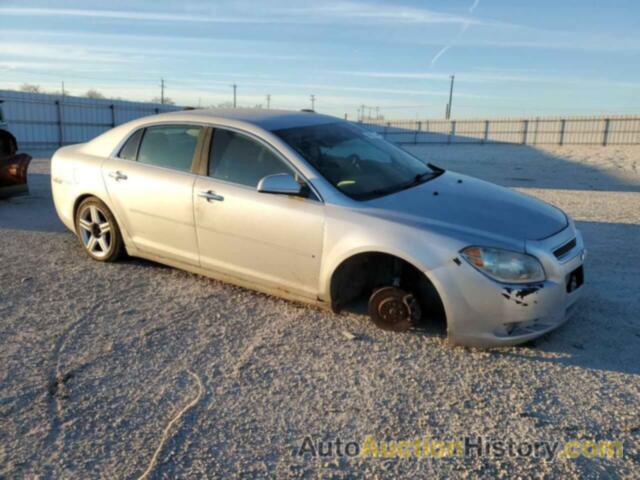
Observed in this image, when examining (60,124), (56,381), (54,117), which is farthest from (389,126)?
(56,381)

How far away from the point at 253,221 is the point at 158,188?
1.08 m

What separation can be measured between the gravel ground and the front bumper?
0.59 feet

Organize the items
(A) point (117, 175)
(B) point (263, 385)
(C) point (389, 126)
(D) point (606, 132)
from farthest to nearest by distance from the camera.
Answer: (C) point (389, 126)
(D) point (606, 132)
(A) point (117, 175)
(B) point (263, 385)

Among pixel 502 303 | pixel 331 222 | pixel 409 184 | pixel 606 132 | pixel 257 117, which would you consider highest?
pixel 257 117

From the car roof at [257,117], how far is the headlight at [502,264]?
1.95 metres

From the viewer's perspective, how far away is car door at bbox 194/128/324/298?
12.5 ft

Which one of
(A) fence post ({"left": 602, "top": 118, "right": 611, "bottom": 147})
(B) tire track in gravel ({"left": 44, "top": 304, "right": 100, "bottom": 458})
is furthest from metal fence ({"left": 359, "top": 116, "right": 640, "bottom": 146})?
(B) tire track in gravel ({"left": 44, "top": 304, "right": 100, "bottom": 458})

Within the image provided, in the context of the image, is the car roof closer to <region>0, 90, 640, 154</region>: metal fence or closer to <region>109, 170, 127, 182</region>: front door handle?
<region>109, 170, 127, 182</region>: front door handle

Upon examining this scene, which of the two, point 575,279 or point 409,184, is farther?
point 409,184

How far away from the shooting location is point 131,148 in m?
4.94

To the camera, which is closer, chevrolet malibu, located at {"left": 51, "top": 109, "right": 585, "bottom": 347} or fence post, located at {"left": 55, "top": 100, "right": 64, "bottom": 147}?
chevrolet malibu, located at {"left": 51, "top": 109, "right": 585, "bottom": 347}

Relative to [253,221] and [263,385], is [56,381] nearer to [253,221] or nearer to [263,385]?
[263,385]

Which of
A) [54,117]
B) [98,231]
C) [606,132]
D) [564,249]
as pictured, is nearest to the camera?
[564,249]

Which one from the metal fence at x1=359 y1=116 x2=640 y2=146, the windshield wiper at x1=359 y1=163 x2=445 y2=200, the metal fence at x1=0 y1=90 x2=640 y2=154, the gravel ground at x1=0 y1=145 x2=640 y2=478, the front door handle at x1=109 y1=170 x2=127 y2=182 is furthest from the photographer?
the metal fence at x1=359 y1=116 x2=640 y2=146
